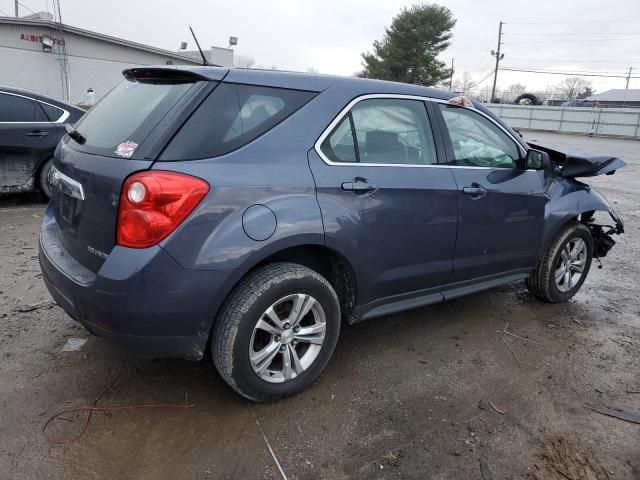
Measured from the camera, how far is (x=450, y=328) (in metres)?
3.99

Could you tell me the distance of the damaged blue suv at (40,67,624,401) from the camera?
239 cm

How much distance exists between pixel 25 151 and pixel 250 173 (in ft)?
17.6

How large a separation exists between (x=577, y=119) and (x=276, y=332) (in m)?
40.1

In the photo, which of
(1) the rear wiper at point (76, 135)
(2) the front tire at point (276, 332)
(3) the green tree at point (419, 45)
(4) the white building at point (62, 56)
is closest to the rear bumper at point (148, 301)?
(2) the front tire at point (276, 332)

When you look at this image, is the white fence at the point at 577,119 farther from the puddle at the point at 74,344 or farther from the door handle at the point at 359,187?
the puddle at the point at 74,344

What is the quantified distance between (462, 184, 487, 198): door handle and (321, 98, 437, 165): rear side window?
31cm

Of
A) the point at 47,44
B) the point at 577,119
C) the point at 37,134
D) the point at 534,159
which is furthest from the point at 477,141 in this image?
the point at 577,119

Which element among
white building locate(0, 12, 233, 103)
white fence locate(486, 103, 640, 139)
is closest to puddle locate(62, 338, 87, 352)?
white building locate(0, 12, 233, 103)

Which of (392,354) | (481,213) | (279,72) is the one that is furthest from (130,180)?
(481,213)

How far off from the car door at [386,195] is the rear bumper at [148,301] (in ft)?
2.49

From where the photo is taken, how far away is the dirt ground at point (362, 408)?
2.44 m

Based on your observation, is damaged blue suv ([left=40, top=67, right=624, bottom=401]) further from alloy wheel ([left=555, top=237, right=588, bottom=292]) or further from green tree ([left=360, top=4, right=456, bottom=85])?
green tree ([left=360, top=4, right=456, bottom=85])

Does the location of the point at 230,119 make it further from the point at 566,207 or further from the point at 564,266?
the point at 564,266

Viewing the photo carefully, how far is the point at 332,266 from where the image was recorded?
10.2 feet
